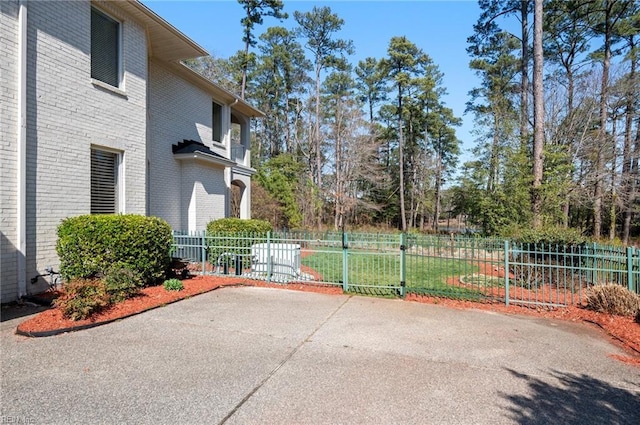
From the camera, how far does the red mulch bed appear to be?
4746 millimetres

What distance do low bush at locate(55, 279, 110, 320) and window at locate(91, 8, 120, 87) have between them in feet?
16.7

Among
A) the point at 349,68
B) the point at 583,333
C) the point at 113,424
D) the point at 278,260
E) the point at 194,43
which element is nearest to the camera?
the point at 113,424

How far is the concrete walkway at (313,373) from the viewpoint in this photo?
2.94 m

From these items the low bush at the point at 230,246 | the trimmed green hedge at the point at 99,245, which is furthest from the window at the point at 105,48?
the low bush at the point at 230,246

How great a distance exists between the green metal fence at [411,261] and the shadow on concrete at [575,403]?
342cm

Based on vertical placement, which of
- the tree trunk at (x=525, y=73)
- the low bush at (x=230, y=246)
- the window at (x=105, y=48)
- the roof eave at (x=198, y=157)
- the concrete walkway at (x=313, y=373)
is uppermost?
the tree trunk at (x=525, y=73)

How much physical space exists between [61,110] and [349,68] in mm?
30374

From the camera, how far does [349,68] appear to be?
109 feet

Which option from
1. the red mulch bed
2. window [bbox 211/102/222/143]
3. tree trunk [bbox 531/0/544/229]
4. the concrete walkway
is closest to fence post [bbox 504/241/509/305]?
the red mulch bed

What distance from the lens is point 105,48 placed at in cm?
785

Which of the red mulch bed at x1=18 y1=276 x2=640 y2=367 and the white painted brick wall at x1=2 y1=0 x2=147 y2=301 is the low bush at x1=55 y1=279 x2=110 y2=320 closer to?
the red mulch bed at x1=18 y1=276 x2=640 y2=367

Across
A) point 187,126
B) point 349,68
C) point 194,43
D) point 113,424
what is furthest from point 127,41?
point 349,68

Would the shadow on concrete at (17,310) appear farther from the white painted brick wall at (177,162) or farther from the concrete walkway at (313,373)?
the white painted brick wall at (177,162)

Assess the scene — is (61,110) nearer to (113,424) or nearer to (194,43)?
(194,43)
